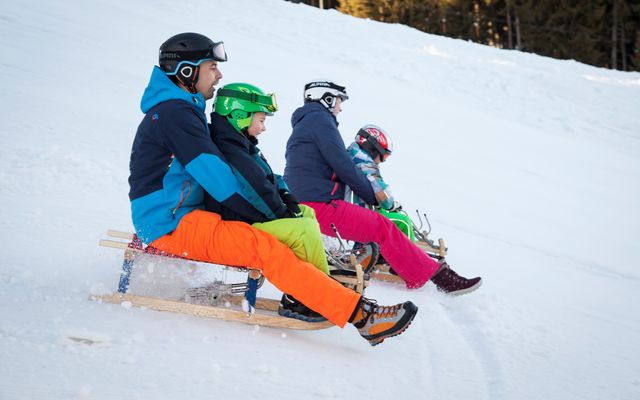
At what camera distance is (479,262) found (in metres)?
6.79

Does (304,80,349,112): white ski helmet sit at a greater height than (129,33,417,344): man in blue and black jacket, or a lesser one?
greater

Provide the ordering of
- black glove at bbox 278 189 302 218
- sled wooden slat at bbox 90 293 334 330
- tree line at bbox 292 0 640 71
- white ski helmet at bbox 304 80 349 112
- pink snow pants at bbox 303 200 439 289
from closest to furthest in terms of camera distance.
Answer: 1. sled wooden slat at bbox 90 293 334 330
2. black glove at bbox 278 189 302 218
3. pink snow pants at bbox 303 200 439 289
4. white ski helmet at bbox 304 80 349 112
5. tree line at bbox 292 0 640 71

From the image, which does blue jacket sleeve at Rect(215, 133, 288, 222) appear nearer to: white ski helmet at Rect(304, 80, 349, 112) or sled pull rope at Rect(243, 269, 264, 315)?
sled pull rope at Rect(243, 269, 264, 315)

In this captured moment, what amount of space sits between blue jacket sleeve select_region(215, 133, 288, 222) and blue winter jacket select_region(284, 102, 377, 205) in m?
1.32

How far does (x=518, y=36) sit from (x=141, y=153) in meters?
35.6

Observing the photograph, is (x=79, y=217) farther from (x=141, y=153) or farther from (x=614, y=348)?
(x=614, y=348)

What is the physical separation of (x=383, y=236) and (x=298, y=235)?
1.64m

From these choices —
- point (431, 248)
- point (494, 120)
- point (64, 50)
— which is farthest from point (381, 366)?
point (494, 120)

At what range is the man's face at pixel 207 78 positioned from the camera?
13.7 feet

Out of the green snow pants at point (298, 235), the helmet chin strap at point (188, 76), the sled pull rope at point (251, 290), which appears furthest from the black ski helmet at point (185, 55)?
the sled pull rope at point (251, 290)

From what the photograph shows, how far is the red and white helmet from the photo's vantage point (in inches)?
244

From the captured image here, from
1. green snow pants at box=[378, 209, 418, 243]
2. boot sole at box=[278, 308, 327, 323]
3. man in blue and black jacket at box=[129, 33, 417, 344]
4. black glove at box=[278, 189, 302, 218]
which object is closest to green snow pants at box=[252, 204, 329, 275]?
man in blue and black jacket at box=[129, 33, 417, 344]

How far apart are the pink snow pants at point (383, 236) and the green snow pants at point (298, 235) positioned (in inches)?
55.5

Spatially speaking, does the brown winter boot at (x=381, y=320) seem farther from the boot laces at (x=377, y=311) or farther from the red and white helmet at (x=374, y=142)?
the red and white helmet at (x=374, y=142)
